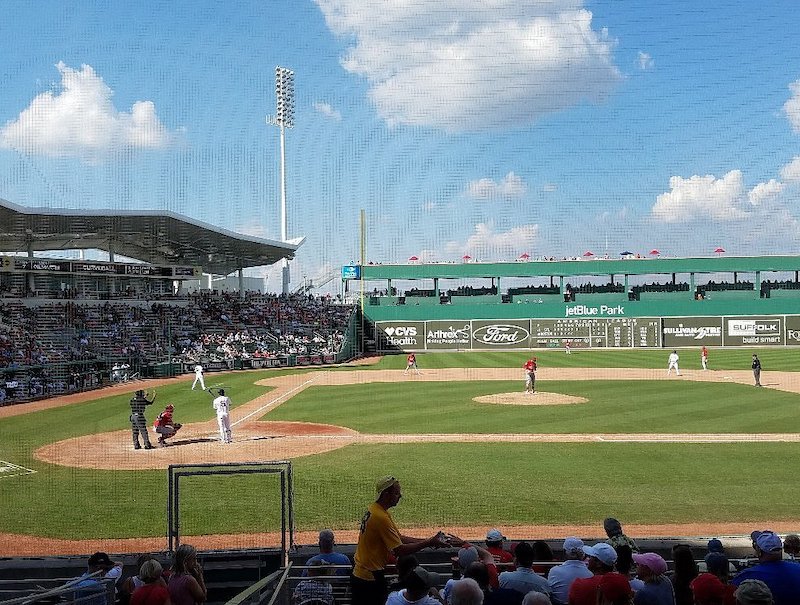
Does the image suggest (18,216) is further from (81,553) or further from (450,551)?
(450,551)

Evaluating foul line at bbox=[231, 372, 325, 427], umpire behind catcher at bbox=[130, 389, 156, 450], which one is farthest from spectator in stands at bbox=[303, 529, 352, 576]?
foul line at bbox=[231, 372, 325, 427]

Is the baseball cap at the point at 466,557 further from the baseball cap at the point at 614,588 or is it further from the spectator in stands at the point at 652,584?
the baseball cap at the point at 614,588

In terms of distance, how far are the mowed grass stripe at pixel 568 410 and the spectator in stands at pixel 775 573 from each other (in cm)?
1312

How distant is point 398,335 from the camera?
190 feet

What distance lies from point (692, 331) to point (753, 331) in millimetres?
4548

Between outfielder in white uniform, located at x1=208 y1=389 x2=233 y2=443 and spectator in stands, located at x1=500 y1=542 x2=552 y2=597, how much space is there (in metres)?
12.2

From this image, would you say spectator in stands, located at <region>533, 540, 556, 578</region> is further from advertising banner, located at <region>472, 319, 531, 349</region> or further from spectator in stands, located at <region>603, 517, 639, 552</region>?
advertising banner, located at <region>472, 319, 531, 349</region>

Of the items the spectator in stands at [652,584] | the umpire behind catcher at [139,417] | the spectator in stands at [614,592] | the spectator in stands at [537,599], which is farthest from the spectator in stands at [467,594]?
the umpire behind catcher at [139,417]

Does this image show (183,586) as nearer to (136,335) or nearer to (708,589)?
(708,589)

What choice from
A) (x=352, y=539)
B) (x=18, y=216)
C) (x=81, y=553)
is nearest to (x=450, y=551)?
(x=352, y=539)

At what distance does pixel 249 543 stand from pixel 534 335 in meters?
48.6

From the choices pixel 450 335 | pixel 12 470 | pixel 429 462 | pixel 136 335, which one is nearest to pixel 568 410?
pixel 429 462

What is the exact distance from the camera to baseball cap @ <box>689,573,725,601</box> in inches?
184

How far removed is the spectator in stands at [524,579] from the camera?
4.73 metres
